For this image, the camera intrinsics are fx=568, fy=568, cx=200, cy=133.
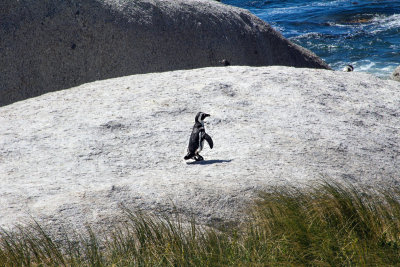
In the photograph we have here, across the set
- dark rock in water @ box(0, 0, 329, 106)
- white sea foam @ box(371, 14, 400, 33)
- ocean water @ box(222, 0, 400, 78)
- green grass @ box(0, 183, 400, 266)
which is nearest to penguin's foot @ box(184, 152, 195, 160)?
green grass @ box(0, 183, 400, 266)

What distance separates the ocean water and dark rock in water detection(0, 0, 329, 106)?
7.78m

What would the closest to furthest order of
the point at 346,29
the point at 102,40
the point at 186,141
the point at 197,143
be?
the point at 197,143 → the point at 186,141 → the point at 102,40 → the point at 346,29

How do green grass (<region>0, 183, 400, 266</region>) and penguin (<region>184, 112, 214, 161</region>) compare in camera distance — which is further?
penguin (<region>184, 112, 214, 161</region>)

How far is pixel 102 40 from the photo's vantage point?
9.43 meters

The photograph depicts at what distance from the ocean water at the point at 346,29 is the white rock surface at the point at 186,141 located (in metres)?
9.51

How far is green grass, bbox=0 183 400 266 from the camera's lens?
409cm

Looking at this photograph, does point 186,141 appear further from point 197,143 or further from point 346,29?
point 346,29

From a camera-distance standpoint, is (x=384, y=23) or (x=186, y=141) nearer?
(x=186, y=141)

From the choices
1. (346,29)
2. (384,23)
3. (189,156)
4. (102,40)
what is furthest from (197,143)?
(384,23)

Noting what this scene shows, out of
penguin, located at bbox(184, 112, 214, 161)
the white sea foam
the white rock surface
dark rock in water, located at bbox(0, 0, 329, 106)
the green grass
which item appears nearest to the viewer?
the green grass

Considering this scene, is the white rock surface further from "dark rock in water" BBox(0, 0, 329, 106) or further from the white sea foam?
the white sea foam

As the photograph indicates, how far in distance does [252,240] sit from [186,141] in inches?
90.4

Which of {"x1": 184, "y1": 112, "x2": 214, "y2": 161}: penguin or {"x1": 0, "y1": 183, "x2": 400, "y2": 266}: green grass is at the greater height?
{"x1": 184, "y1": 112, "x2": 214, "y2": 161}: penguin

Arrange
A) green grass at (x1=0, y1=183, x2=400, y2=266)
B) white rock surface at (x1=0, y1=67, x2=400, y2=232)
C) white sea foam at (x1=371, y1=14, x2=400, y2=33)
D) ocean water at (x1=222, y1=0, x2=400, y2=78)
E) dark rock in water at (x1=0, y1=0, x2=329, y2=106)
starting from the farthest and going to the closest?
white sea foam at (x1=371, y1=14, x2=400, y2=33), ocean water at (x1=222, y1=0, x2=400, y2=78), dark rock in water at (x1=0, y1=0, x2=329, y2=106), white rock surface at (x1=0, y1=67, x2=400, y2=232), green grass at (x1=0, y1=183, x2=400, y2=266)
